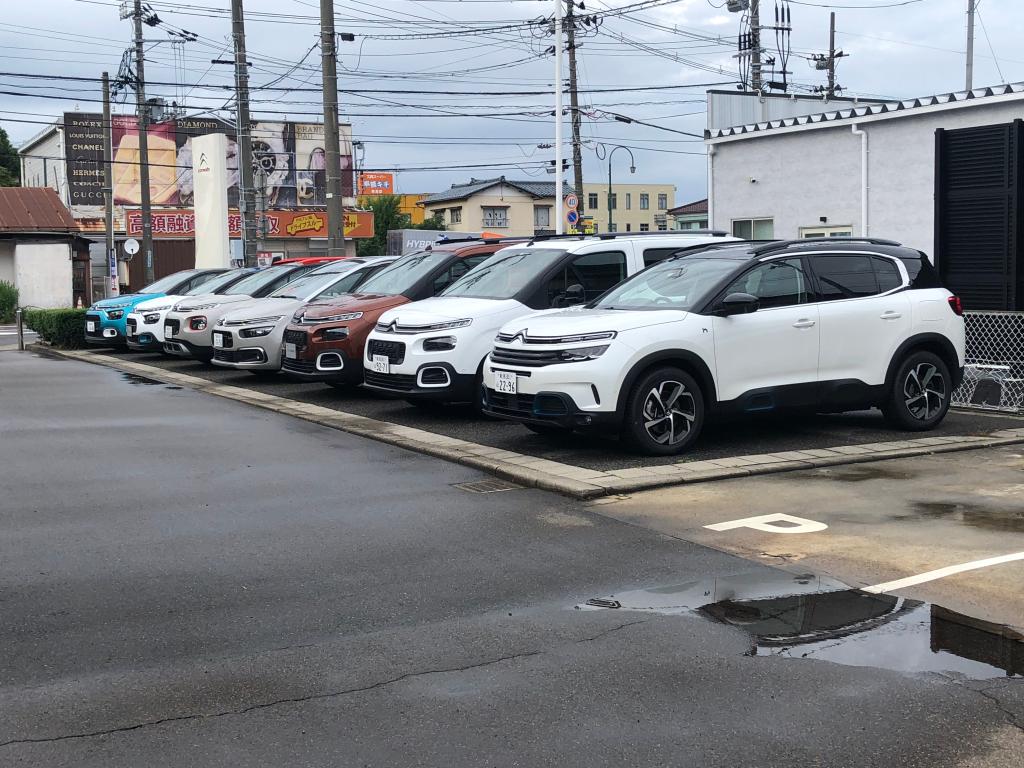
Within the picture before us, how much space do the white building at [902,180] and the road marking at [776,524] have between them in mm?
7366

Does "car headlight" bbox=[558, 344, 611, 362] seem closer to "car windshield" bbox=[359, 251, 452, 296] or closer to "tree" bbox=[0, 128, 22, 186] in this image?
"car windshield" bbox=[359, 251, 452, 296]

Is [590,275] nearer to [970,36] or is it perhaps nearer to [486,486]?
[486,486]

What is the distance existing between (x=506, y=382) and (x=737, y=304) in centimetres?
201

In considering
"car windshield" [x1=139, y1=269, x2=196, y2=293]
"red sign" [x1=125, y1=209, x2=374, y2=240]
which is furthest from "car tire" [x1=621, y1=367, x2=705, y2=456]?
"red sign" [x1=125, y1=209, x2=374, y2=240]

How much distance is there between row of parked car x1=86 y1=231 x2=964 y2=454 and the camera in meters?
9.60

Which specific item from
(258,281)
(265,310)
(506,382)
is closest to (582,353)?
(506,382)

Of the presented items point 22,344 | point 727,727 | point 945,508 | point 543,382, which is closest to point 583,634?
point 727,727

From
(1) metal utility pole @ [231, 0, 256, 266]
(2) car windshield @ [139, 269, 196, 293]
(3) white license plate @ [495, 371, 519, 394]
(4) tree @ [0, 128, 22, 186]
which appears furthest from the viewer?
(4) tree @ [0, 128, 22, 186]

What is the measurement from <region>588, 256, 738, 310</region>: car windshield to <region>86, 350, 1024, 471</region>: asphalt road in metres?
1.15

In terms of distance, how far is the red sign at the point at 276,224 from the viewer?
66500 mm

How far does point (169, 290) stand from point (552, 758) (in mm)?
20199

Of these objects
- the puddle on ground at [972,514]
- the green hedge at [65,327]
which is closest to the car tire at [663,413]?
the puddle on ground at [972,514]

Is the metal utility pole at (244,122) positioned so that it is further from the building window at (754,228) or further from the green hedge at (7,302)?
the green hedge at (7,302)

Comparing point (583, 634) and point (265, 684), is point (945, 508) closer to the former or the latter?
point (583, 634)
